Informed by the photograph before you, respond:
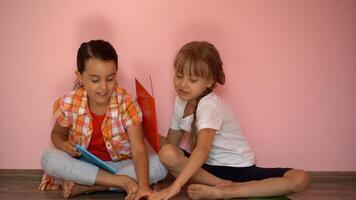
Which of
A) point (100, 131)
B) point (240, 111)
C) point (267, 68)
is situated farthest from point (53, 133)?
point (267, 68)

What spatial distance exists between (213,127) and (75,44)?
608 mm

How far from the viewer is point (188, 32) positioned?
5.17 feet

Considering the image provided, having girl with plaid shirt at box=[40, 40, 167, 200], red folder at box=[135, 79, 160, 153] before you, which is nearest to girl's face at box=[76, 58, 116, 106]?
girl with plaid shirt at box=[40, 40, 167, 200]

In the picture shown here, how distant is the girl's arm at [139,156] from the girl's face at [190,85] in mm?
181

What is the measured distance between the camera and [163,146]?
53.8 inches

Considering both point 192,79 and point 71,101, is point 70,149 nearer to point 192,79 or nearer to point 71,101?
point 71,101

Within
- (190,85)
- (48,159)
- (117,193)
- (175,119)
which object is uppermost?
(190,85)

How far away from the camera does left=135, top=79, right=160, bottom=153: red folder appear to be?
50.8 inches

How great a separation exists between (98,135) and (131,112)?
0.46 ft

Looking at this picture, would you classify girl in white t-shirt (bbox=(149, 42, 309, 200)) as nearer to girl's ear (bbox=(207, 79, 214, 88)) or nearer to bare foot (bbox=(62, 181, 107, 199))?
girl's ear (bbox=(207, 79, 214, 88))

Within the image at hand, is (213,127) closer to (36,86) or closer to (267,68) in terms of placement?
(267,68)

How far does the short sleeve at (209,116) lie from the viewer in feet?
4.39

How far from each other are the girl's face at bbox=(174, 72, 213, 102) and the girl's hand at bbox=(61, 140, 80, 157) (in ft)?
1.26

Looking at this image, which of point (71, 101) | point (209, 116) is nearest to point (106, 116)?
point (71, 101)
